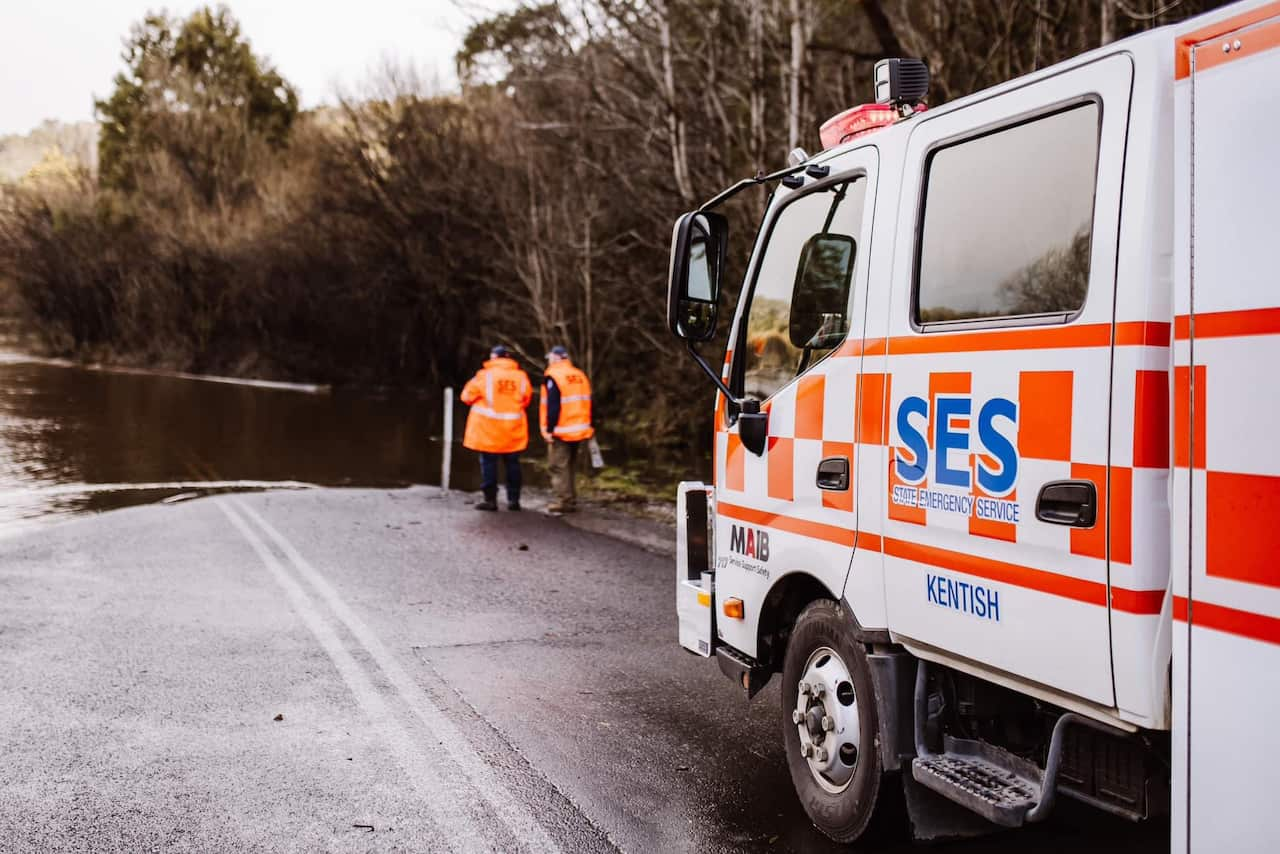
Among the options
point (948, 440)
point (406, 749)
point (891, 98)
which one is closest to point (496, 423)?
point (406, 749)

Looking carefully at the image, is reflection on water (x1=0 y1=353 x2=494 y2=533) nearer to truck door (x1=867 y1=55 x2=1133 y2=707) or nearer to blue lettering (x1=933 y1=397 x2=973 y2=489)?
truck door (x1=867 y1=55 x2=1133 y2=707)

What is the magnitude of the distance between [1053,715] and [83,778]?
11.6 feet

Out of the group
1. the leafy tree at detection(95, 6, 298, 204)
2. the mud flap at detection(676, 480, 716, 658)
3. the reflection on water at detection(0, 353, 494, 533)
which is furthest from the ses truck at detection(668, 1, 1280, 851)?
the leafy tree at detection(95, 6, 298, 204)

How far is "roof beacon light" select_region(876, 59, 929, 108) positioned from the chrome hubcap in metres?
1.94

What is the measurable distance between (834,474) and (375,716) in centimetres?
260

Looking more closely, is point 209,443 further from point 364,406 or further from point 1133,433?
point 1133,433

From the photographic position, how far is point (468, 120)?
3750 centimetres

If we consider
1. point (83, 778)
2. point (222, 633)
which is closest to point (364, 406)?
point (222, 633)

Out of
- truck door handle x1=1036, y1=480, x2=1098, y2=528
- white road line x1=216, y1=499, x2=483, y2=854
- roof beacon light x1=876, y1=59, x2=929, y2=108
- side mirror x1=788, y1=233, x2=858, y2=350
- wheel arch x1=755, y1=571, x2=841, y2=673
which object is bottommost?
white road line x1=216, y1=499, x2=483, y2=854

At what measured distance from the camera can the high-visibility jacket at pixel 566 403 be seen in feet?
42.6

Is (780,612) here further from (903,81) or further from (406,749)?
(903,81)

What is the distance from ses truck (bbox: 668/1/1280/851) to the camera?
2562 mm

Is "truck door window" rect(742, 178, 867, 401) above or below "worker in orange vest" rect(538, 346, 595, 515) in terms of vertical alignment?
above

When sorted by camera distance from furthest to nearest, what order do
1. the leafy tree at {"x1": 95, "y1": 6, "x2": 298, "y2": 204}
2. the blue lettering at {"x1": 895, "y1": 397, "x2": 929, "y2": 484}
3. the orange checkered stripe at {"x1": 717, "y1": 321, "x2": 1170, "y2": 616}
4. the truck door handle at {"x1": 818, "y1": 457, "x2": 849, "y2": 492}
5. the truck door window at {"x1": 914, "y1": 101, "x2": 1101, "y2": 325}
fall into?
the leafy tree at {"x1": 95, "y1": 6, "x2": 298, "y2": 204}, the truck door handle at {"x1": 818, "y1": 457, "x2": 849, "y2": 492}, the blue lettering at {"x1": 895, "y1": 397, "x2": 929, "y2": 484}, the truck door window at {"x1": 914, "y1": 101, "x2": 1101, "y2": 325}, the orange checkered stripe at {"x1": 717, "y1": 321, "x2": 1170, "y2": 616}
